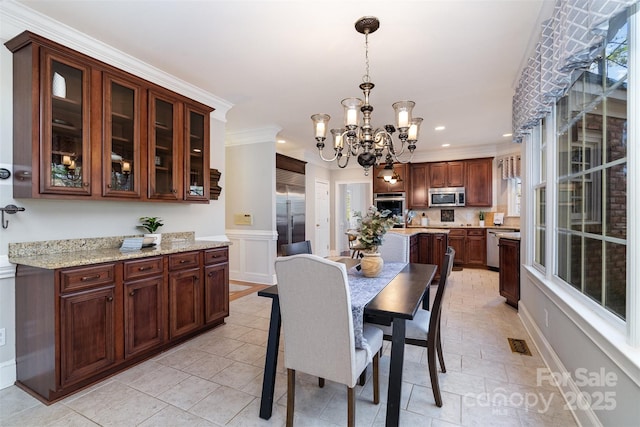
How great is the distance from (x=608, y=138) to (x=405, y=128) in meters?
1.09

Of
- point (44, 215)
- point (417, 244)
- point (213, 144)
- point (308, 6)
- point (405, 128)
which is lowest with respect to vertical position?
point (417, 244)

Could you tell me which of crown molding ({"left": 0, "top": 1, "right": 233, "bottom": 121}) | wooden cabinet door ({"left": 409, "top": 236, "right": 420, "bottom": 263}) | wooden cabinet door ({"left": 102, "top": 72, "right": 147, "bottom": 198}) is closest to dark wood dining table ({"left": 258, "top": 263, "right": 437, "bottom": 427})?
wooden cabinet door ({"left": 102, "top": 72, "right": 147, "bottom": 198})

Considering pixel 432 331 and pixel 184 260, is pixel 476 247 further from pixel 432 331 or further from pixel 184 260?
pixel 184 260

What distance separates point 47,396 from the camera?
6.26 feet

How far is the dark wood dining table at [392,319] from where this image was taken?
4.99ft

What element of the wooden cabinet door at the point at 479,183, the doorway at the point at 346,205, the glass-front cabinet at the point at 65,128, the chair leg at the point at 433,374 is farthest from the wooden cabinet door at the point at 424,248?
the glass-front cabinet at the point at 65,128

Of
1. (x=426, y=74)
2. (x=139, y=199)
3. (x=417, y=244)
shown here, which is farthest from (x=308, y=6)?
(x=417, y=244)

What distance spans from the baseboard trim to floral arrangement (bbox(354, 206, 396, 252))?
4.76 ft

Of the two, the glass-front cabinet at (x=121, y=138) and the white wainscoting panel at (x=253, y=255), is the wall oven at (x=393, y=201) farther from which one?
the glass-front cabinet at (x=121, y=138)

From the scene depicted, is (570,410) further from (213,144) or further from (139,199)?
(213,144)

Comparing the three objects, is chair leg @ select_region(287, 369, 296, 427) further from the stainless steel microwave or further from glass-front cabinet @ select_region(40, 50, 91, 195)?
the stainless steel microwave

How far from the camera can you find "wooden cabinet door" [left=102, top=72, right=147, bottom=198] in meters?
2.39

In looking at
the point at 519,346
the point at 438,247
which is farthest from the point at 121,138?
the point at 438,247

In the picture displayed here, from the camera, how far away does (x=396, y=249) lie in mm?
3105
